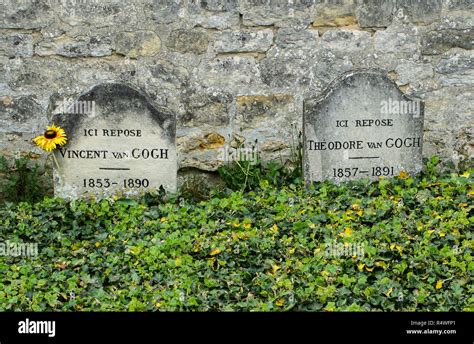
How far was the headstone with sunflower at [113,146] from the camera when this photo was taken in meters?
7.14

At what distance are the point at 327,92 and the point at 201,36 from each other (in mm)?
1241

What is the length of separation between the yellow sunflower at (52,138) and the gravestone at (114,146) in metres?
0.05

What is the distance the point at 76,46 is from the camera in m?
Result: 7.74

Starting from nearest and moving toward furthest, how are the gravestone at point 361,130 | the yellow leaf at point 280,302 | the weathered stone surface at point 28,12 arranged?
the yellow leaf at point 280,302, the gravestone at point 361,130, the weathered stone surface at point 28,12

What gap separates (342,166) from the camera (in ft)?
24.1

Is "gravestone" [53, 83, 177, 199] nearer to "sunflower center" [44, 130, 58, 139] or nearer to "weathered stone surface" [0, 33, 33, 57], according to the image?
"sunflower center" [44, 130, 58, 139]

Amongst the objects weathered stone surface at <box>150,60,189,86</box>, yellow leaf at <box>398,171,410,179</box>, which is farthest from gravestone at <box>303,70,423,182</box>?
weathered stone surface at <box>150,60,189,86</box>

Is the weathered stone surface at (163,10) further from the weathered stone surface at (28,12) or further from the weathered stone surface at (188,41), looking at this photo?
the weathered stone surface at (28,12)

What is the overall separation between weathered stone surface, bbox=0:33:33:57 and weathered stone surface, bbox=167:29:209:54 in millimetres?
1174

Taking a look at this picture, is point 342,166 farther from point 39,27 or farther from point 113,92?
point 39,27

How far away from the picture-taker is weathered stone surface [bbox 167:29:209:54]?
25.5 feet

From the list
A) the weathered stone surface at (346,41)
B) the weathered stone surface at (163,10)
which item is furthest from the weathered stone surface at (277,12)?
the weathered stone surface at (163,10)

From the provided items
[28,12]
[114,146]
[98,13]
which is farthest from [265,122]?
[28,12]

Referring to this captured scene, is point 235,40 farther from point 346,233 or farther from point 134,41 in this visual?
point 346,233
